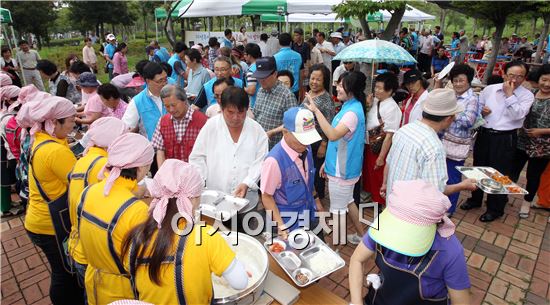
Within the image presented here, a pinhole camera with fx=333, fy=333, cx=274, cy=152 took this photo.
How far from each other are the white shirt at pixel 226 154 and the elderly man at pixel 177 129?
0.50m

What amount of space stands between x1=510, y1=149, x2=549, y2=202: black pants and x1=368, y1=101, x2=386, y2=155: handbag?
72.8 inches

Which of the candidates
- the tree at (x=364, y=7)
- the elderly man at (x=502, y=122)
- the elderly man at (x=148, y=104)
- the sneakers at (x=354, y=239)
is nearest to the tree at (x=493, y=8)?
the tree at (x=364, y=7)

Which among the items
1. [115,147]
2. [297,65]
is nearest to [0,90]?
[115,147]

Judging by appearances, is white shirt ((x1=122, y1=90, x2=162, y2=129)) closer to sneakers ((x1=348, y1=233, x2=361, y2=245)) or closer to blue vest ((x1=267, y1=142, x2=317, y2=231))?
blue vest ((x1=267, y1=142, x2=317, y2=231))

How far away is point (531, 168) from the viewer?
426cm

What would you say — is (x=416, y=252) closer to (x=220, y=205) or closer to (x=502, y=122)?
A: (x=220, y=205)

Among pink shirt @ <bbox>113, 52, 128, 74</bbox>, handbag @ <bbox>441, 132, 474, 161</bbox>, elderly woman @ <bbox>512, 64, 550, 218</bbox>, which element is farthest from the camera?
pink shirt @ <bbox>113, 52, 128, 74</bbox>

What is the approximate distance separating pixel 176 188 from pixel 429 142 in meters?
1.94

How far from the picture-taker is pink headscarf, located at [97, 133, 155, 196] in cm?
186

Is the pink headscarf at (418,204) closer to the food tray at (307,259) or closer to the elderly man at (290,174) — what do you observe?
the food tray at (307,259)

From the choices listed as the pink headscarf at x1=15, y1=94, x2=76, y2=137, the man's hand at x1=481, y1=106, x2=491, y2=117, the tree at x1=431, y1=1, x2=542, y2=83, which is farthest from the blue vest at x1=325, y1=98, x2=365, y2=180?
the tree at x1=431, y1=1, x2=542, y2=83

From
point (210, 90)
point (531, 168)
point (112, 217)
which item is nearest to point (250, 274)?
point (112, 217)

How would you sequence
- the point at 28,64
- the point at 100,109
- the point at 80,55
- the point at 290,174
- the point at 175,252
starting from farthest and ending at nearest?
the point at 80,55 < the point at 28,64 < the point at 100,109 < the point at 290,174 < the point at 175,252

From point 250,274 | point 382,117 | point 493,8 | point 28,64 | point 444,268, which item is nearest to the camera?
point 444,268
